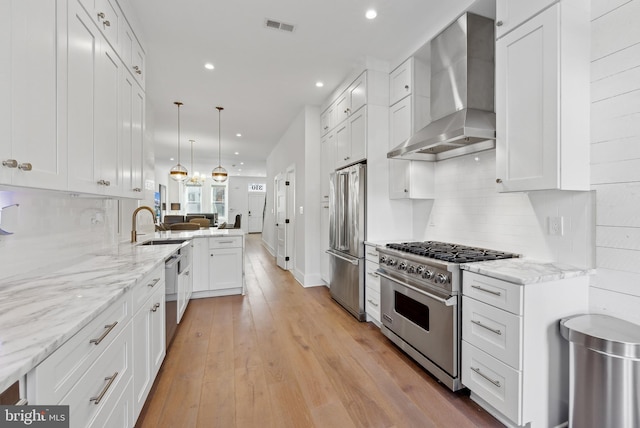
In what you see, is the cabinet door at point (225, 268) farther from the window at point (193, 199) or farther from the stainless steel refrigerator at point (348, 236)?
the window at point (193, 199)

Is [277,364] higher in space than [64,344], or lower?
lower

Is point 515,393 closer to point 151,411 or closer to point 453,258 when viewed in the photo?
point 453,258

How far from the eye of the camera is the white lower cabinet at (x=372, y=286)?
302 cm

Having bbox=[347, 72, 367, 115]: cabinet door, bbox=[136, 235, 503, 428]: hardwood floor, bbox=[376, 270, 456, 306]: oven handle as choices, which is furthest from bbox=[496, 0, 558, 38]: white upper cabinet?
bbox=[136, 235, 503, 428]: hardwood floor

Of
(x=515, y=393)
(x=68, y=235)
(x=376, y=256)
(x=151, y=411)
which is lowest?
(x=151, y=411)

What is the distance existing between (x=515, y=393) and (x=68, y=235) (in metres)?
3.01

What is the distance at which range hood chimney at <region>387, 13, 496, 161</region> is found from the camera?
7.30 ft

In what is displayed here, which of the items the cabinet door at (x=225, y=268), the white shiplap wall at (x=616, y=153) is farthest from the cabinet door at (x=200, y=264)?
the white shiplap wall at (x=616, y=153)

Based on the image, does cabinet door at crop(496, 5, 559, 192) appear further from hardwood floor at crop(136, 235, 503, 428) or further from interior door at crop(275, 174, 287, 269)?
interior door at crop(275, 174, 287, 269)

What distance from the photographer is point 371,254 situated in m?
3.12

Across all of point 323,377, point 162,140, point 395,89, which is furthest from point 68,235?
point 162,140

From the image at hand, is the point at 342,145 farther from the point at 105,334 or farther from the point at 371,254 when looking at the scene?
the point at 105,334

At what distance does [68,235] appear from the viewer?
1962 mm

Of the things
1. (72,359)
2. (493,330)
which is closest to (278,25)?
(72,359)
